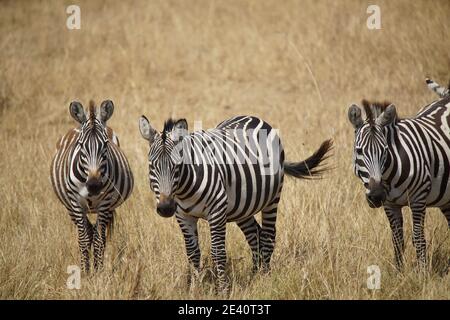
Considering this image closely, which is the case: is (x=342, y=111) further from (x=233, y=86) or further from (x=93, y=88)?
(x=93, y=88)

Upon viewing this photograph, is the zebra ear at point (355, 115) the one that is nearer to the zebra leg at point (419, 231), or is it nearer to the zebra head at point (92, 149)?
the zebra leg at point (419, 231)

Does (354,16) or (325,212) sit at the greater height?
(354,16)

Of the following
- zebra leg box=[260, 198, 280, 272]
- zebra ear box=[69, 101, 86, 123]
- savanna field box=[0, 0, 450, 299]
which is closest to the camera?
savanna field box=[0, 0, 450, 299]

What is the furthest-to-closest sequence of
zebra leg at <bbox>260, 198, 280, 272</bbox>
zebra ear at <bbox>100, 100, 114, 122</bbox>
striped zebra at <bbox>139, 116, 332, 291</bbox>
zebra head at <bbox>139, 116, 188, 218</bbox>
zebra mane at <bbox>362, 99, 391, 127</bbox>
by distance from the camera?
zebra leg at <bbox>260, 198, 280, 272</bbox> → zebra ear at <bbox>100, 100, 114, 122</bbox> → zebra mane at <bbox>362, 99, 391, 127</bbox> → striped zebra at <bbox>139, 116, 332, 291</bbox> → zebra head at <bbox>139, 116, 188, 218</bbox>

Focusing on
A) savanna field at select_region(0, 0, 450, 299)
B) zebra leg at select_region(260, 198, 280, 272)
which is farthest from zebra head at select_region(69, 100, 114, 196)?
zebra leg at select_region(260, 198, 280, 272)

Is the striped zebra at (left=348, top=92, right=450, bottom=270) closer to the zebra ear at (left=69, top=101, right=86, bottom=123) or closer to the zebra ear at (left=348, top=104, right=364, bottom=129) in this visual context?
the zebra ear at (left=348, top=104, right=364, bottom=129)

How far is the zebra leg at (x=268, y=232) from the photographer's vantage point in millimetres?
6934

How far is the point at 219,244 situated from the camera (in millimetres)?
5953

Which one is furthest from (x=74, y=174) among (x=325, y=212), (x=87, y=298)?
(x=325, y=212)

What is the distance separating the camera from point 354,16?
53.1 ft

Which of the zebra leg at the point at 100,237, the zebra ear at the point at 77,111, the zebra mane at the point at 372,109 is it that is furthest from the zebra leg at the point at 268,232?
the zebra ear at the point at 77,111

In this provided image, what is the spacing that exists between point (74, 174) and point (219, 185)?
164 cm

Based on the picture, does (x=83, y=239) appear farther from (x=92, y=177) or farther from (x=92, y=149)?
(x=92, y=149)

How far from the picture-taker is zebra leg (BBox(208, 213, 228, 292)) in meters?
5.90
